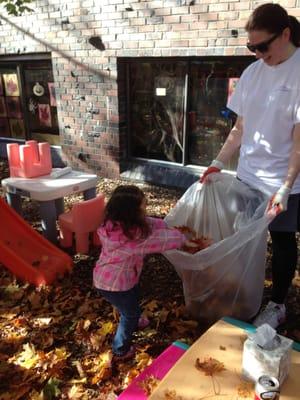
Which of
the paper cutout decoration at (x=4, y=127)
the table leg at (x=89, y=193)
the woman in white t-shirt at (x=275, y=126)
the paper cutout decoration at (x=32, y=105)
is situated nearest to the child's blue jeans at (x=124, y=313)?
the woman in white t-shirt at (x=275, y=126)

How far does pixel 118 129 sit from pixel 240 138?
10.3 feet

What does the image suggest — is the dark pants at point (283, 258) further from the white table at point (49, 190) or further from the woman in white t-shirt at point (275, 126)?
the white table at point (49, 190)

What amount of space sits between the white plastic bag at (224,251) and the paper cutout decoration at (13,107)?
16.8 ft

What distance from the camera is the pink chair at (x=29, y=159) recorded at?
3635mm

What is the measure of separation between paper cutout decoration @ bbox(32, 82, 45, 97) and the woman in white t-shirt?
4.68 metres

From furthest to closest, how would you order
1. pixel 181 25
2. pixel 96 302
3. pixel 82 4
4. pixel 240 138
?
pixel 82 4 < pixel 181 25 < pixel 96 302 < pixel 240 138

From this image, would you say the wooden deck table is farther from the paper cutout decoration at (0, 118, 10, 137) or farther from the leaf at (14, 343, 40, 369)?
the paper cutout decoration at (0, 118, 10, 137)

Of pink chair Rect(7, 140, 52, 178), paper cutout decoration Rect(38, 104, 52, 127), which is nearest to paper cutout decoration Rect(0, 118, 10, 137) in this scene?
paper cutout decoration Rect(38, 104, 52, 127)

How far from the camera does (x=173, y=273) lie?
3.15m

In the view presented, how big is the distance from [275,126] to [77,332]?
175 cm

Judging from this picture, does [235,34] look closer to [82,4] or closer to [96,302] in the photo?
[82,4]

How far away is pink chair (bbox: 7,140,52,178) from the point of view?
3.63 metres

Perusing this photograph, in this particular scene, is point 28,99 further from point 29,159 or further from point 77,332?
point 77,332

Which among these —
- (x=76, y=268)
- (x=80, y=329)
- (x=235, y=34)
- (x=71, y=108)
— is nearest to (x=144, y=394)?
(x=80, y=329)
